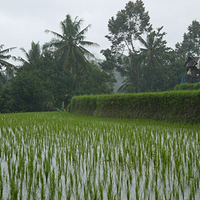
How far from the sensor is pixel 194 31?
25703 millimetres

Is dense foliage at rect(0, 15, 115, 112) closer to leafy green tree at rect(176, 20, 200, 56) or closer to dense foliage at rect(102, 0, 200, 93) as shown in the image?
dense foliage at rect(102, 0, 200, 93)

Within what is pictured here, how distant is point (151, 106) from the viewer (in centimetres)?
745

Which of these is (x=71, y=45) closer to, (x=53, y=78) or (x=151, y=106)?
(x=53, y=78)

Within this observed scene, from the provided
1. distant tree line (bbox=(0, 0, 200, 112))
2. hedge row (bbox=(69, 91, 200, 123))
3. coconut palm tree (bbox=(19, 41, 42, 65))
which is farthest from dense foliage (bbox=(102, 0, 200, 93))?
hedge row (bbox=(69, 91, 200, 123))

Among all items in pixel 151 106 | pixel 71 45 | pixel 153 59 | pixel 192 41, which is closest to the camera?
pixel 151 106

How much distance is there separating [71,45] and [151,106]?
492 inches

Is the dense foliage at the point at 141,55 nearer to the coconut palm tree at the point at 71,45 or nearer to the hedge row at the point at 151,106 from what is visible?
the coconut palm tree at the point at 71,45

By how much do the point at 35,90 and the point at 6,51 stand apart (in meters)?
4.33

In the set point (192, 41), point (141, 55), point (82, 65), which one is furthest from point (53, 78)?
point (192, 41)

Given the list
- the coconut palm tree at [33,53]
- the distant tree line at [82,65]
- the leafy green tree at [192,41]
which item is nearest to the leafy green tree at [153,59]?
the distant tree line at [82,65]

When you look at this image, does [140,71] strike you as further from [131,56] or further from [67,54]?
[67,54]

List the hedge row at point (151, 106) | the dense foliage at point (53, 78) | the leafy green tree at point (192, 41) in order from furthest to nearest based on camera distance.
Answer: the leafy green tree at point (192, 41) < the dense foliage at point (53, 78) < the hedge row at point (151, 106)

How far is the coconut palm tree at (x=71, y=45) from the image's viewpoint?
713 inches

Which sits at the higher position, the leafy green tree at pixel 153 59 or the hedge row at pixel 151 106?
the leafy green tree at pixel 153 59
